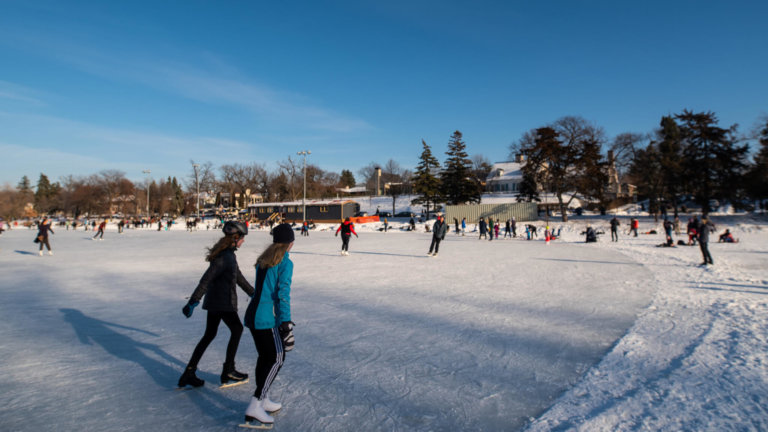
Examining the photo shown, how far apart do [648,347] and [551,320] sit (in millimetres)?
1355

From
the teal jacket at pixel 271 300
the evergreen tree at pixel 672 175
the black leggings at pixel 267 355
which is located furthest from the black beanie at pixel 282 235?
the evergreen tree at pixel 672 175

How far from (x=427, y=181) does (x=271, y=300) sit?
148ft

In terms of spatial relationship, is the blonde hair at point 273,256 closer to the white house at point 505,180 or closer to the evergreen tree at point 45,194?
the white house at point 505,180

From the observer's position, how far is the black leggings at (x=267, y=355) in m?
2.80

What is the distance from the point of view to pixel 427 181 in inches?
1866

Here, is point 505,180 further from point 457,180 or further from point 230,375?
point 230,375

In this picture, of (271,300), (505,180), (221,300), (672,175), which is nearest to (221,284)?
(221,300)

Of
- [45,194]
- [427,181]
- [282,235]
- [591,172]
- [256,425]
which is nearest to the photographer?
[256,425]

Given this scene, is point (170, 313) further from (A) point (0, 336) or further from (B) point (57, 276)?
(B) point (57, 276)

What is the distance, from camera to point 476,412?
2.93 metres

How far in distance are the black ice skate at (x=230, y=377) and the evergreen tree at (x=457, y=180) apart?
140ft

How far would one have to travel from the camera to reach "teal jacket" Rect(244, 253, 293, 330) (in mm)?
2797

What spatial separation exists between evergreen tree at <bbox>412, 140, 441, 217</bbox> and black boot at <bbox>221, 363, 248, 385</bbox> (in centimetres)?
4336

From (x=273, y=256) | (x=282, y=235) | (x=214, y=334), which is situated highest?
(x=282, y=235)
